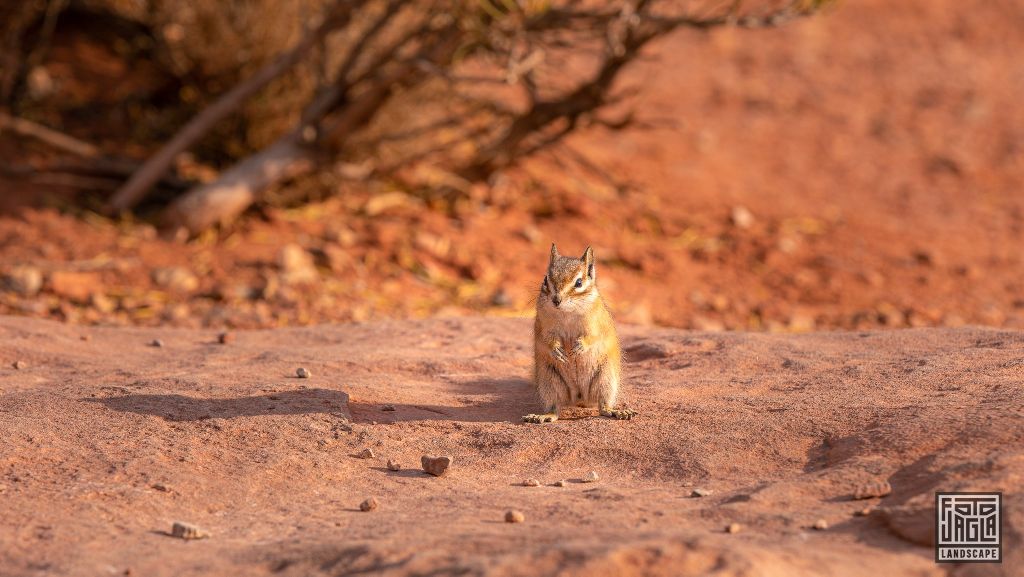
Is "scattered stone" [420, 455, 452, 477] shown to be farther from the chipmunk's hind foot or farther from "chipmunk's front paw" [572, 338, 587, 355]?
"chipmunk's front paw" [572, 338, 587, 355]

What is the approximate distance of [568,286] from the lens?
5.78 meters

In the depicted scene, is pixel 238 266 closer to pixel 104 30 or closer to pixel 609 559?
pixel 104 30

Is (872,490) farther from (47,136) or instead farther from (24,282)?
(47,136)

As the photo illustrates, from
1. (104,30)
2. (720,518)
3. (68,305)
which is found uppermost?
(104,30)

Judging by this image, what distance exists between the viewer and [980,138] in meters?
15.0

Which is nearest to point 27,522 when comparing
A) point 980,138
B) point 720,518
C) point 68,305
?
A: point 720,518

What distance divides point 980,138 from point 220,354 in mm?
11224

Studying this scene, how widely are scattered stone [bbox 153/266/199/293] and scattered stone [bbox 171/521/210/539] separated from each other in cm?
519

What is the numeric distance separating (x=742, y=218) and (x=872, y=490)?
25.8ft

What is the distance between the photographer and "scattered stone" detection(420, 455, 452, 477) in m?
5.22

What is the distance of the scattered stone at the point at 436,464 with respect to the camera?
522 cm

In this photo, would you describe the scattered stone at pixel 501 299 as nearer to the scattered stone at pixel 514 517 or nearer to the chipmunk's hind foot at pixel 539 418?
the chipmunk's hind foot at pixel 539 418

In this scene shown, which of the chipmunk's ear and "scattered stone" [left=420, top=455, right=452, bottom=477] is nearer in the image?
"scattered stone" [left=420, top=455, right=452, bottom=477]

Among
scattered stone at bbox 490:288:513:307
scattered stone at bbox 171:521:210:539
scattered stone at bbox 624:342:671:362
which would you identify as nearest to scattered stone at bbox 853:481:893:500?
scattered stone at bbox 624:342:671:362
